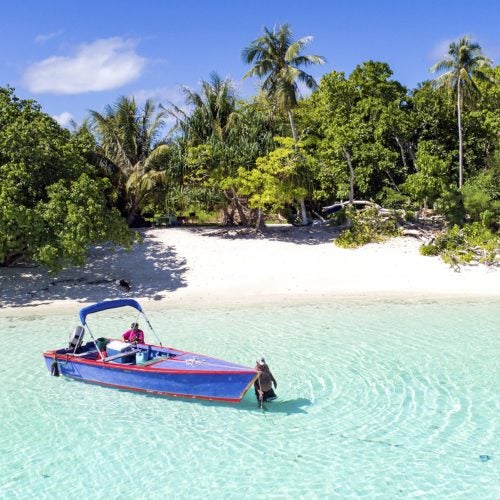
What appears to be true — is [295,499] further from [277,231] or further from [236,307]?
[277,231]

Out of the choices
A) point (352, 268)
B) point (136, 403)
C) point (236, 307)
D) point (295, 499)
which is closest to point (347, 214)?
point (352, 268)

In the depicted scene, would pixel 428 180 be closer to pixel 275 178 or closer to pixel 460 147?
pixel 460 147

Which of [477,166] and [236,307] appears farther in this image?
[477,166]

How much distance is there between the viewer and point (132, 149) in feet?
120

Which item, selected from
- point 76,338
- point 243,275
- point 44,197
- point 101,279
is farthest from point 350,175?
point 76,338

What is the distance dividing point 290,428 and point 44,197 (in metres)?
19.3

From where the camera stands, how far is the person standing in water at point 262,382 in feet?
36.6

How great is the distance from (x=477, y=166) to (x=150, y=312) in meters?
27.0

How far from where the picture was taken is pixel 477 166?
37531 mm

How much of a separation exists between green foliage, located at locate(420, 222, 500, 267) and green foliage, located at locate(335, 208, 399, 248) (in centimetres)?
309

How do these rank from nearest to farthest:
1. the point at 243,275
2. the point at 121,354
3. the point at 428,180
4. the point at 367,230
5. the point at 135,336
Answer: the point at 121,354 → the point at 135,336 → the point at 243,275 → the point at 428,180 → the point at 367,230

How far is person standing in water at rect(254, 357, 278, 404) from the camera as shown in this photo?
11154 mm

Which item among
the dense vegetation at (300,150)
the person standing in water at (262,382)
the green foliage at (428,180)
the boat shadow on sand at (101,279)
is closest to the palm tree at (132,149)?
the dense vegetation at (300,150)

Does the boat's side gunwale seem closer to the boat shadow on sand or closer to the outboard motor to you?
the outboard motor
